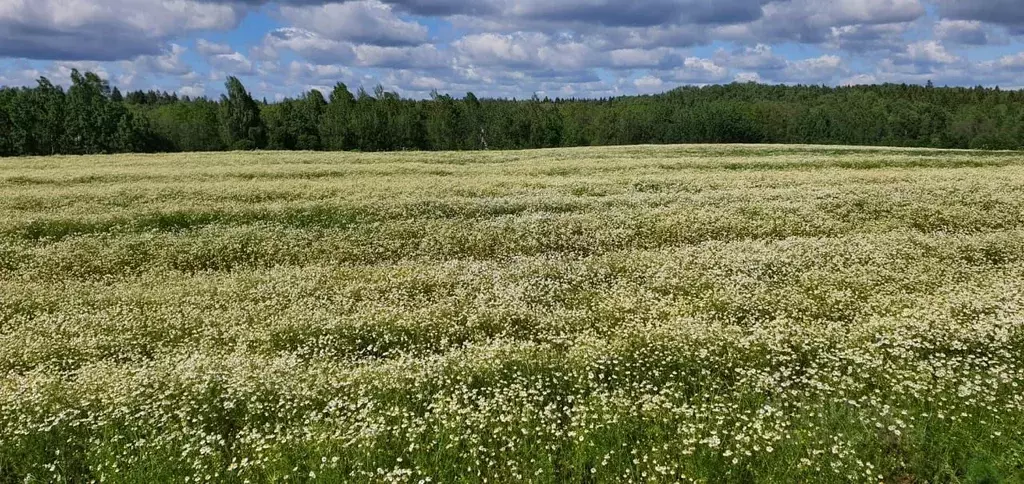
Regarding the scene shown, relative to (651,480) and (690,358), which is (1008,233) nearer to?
(690,358)

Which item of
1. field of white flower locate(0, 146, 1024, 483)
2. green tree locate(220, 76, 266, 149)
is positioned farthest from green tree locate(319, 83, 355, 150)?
field of white flower locate(0, 146, 1024, 483)

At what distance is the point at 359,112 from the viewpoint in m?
111

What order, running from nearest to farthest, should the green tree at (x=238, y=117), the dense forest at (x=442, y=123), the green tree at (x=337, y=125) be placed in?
1. the dense forest at (x=442, y=123)
2. the green tree at (x=238, y=117)
3. the green tree at (x=337, y=125)

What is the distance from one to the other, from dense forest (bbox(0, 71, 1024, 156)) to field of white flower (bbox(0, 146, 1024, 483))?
267 ft

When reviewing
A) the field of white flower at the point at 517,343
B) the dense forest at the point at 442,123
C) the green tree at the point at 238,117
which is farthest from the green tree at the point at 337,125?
the field of white flower at the point at 517,343

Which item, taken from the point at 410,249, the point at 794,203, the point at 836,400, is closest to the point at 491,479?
the point at 836,400

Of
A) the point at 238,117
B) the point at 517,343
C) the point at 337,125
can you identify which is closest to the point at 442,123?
the point at 337,125

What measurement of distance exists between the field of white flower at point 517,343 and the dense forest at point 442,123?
8143cm

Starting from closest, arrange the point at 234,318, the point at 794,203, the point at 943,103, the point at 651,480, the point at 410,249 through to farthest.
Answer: the point at 651,480 < the point at 234,318 < the point at 410,249 < the point at 794,203 < the point at 943,103

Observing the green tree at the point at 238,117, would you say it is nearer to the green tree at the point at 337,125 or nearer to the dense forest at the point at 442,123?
the dense forest at the point at 442,123

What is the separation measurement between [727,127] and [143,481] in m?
152

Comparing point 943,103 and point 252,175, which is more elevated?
point 943,103

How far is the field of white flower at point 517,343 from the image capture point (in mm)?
6957

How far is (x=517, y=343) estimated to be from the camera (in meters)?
10.7
